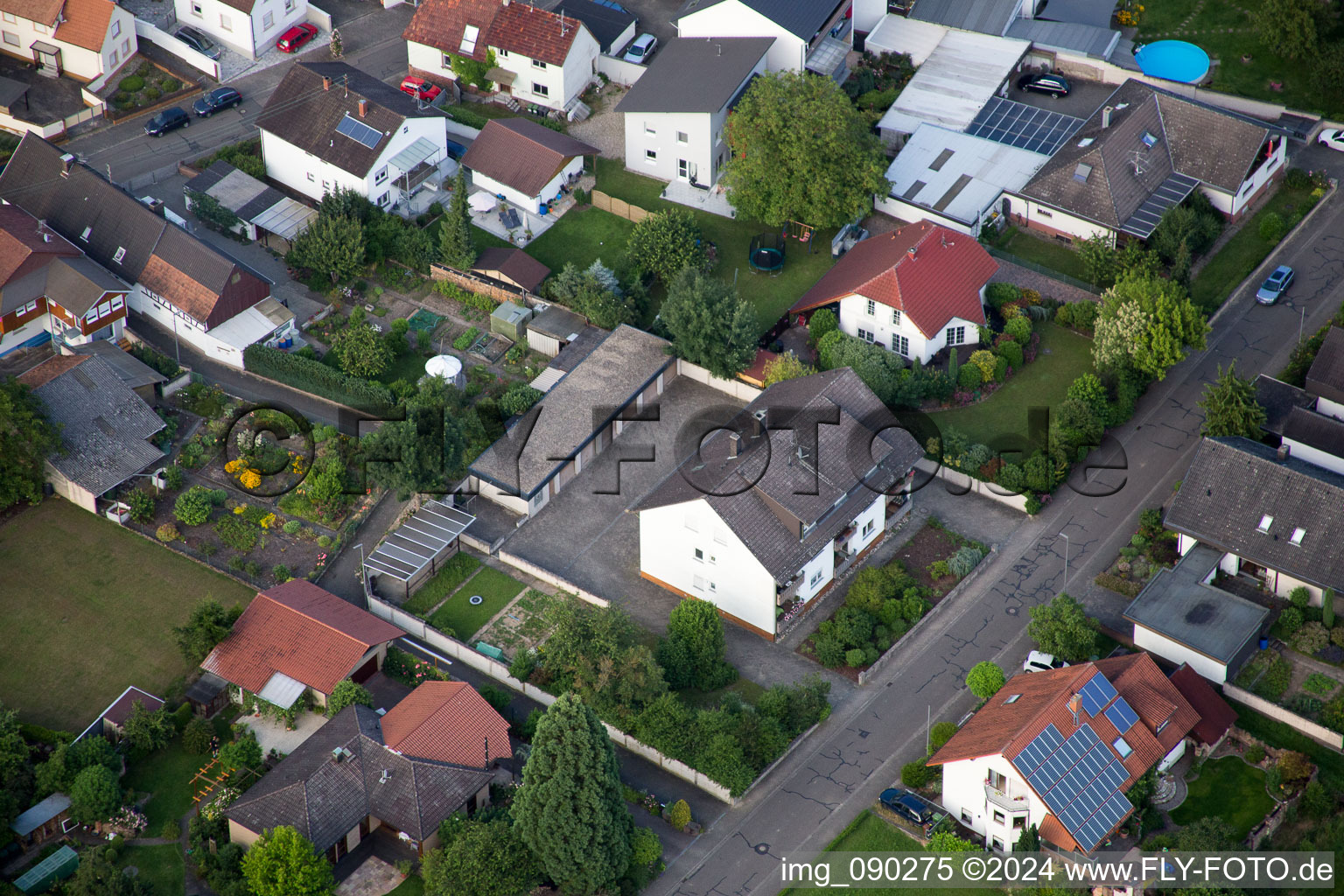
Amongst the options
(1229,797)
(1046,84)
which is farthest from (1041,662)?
(1046,84)

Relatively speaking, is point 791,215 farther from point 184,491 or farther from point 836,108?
point 184,491

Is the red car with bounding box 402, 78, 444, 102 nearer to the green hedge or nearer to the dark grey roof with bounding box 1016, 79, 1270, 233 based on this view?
the green hedge

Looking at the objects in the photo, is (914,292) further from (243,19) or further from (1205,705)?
(243,19)

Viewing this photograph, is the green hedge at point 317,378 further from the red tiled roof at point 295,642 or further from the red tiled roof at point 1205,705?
the red tiled roof at point 1205,705

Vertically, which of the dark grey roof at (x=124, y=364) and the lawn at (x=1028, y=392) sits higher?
the lawn at (x=1028, y=392)

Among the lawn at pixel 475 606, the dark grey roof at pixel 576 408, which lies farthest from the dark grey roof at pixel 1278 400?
the lawn at pixel 475 606

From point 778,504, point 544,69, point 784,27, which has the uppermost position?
point 784,27
